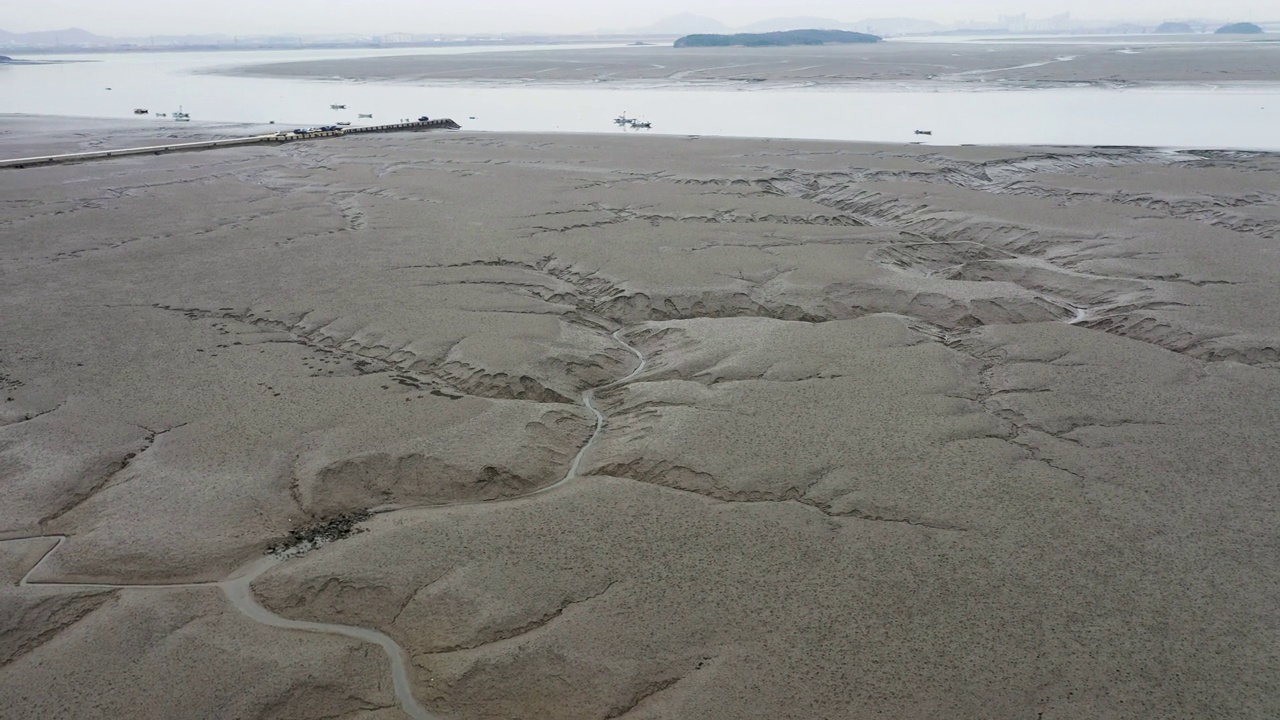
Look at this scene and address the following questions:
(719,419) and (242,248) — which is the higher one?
(242,248)

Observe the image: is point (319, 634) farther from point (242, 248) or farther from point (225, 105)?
point (225, 105)

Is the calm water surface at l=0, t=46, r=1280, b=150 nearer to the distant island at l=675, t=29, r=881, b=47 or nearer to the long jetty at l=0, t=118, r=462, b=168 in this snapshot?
the long jetty at l=0, t=118, r=462, b=168

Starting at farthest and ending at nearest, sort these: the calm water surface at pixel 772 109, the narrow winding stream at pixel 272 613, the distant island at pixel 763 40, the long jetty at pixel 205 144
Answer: the distant island at pixel 763 40, the calm water surface at pixel 772 109, the long jetty at pixel 205 144, the narrow winding stream at pixel 272 613

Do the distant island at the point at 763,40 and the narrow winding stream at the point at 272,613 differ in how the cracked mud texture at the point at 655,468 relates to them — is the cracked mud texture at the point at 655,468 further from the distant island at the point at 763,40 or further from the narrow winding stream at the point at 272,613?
the distant island at the point at 763,40

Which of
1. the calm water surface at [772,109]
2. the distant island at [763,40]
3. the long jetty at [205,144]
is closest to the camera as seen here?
the long jetty at [205,144]

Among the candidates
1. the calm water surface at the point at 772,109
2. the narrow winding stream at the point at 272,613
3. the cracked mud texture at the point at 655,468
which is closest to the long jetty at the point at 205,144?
the calm water surface at the point at 772,109

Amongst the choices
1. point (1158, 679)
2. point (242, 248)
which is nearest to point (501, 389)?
point (1158, 679)

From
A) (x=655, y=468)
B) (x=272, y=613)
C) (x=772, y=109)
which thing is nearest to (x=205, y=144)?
(x=772, y=109)
